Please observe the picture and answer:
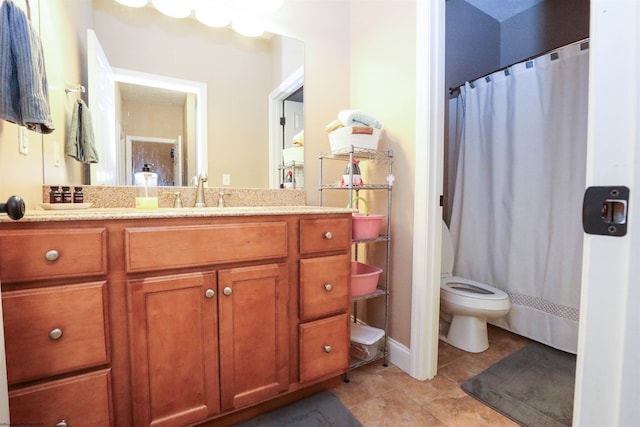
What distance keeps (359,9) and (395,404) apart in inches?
90.2

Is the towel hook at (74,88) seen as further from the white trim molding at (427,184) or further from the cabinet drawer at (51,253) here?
the white trim molding at (427,184)

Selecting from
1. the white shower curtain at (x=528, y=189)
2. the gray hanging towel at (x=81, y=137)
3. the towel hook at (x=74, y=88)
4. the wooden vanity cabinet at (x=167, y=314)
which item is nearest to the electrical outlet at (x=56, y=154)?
the gray hanging towel at (x=81, y=137)

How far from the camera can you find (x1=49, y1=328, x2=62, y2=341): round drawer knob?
890mm

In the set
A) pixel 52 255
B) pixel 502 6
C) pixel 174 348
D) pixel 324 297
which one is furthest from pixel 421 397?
pixel 502 6

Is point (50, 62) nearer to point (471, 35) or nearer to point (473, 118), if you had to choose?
point (473, 118)

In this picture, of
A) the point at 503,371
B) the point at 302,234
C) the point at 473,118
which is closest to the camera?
the point at 302,234

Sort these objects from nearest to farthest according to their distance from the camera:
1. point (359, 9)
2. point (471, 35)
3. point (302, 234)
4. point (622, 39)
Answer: point (622, 39) < point (302, 234) < point (359, 9) < point (471, 35)

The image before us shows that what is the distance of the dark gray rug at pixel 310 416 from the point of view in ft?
4.15

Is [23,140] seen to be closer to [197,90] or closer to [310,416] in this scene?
[197,90]

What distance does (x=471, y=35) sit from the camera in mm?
2467

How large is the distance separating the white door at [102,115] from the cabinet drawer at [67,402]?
88 cm

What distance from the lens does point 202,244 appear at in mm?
1090

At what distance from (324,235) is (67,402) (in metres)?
1.04

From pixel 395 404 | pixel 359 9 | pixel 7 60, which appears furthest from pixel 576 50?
pixel 7 60
